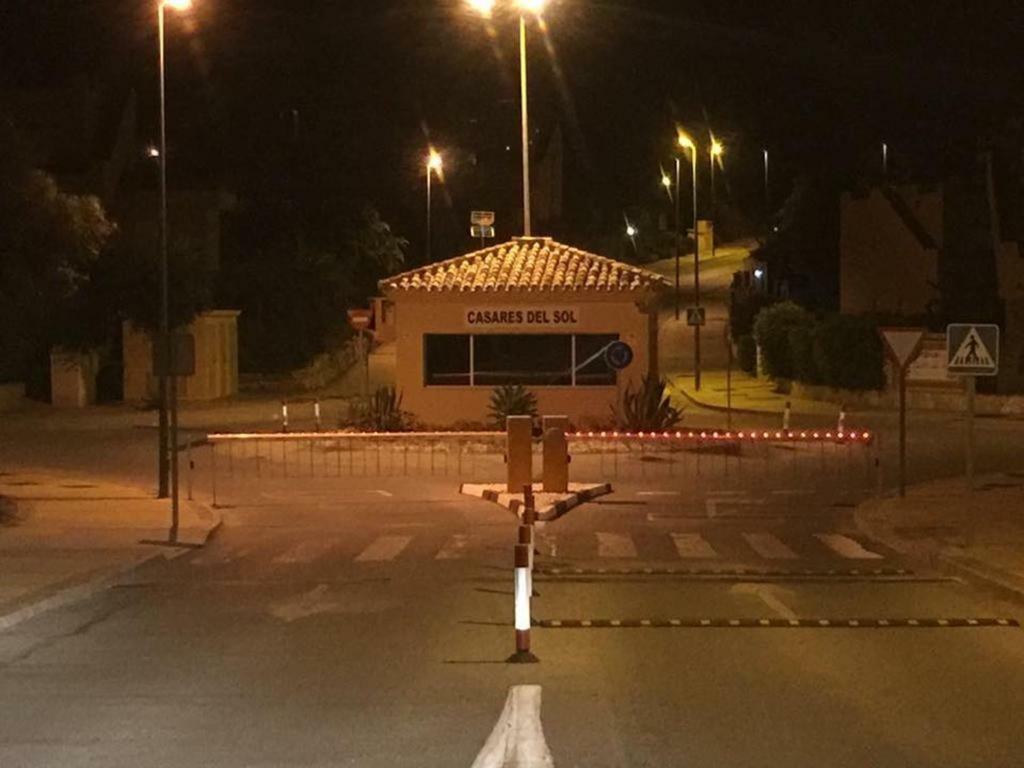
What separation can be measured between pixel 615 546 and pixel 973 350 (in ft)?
16.2

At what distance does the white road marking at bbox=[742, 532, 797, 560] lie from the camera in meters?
19.0

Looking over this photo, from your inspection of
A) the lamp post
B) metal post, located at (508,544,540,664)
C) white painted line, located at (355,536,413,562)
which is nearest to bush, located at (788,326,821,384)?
the lamp post

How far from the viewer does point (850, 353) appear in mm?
50406

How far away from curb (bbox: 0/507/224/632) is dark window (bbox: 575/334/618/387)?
2020 cm

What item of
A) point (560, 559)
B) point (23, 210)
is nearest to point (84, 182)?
point (23, 210)

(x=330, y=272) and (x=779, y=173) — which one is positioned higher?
(x=779, y=173)

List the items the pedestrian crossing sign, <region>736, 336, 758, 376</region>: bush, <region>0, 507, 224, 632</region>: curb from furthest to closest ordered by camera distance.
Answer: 1. <region>736, 336, 758, 376</region>: bush
2. the pedestrian crossing sign
3. <region>0, 507, 224, 632</region>: curb

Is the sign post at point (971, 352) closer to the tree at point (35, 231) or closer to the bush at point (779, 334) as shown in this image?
the tree at point (35, 231)

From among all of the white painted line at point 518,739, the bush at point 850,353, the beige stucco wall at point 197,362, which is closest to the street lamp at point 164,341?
the white painted line at point 518,739

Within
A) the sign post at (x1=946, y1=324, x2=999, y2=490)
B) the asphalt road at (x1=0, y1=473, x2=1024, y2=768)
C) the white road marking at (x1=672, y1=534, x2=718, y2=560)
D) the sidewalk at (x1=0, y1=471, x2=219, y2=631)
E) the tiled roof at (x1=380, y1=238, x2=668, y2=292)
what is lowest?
the asphalt road at (x1=0, y1=473, x2=1024, y2=768)

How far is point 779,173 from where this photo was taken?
342 ft

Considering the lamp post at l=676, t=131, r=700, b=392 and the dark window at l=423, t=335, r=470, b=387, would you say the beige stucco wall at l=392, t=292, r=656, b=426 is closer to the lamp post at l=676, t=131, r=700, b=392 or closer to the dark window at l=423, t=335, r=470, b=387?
the dark window at l=423, t=335, r=470, b=387

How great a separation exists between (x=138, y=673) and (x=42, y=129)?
163 ft

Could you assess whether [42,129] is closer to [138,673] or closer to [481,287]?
[481,287]
